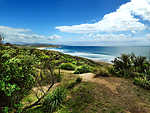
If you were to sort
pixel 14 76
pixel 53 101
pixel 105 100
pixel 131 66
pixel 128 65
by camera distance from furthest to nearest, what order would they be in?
pixel 131 66 < pixel 128 65 < pixel 105 100 < pixel 53 101 < pixel 14 76

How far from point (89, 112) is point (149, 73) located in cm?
582

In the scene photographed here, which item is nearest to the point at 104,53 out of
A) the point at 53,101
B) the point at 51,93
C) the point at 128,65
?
the point at 128,65

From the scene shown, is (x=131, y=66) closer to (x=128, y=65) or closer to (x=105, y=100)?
(x=128, y=65)

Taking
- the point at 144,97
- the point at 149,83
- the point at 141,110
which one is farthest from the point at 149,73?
the point at 141,110

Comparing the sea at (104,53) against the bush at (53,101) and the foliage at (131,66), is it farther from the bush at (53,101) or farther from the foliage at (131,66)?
the bush at (53,101)


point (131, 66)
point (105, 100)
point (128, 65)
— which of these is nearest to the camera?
point (105, 100)

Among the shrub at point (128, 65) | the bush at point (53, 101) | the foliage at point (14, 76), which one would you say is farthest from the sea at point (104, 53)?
the foliage at point (14, 76)

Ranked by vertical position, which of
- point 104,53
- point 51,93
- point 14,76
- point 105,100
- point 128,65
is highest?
point 14,76

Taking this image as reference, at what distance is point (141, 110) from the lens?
149 inches

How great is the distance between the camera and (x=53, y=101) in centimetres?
407

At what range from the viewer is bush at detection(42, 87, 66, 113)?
387 cm

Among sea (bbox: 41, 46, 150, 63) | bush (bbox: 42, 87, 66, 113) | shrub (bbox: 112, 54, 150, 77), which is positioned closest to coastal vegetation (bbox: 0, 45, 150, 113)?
bush (bbox: 42, 87, 66, 113)

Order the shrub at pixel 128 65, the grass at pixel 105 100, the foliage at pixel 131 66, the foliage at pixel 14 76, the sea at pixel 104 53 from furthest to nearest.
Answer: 1. the sea at pixel 104 53
2. the shrub at pixel 128 65
3. the foliage at pixel 131 66
4. the grass at pixel 105 100
5. the foliage at pixel 14 76

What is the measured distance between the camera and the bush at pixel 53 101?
3866 mm
